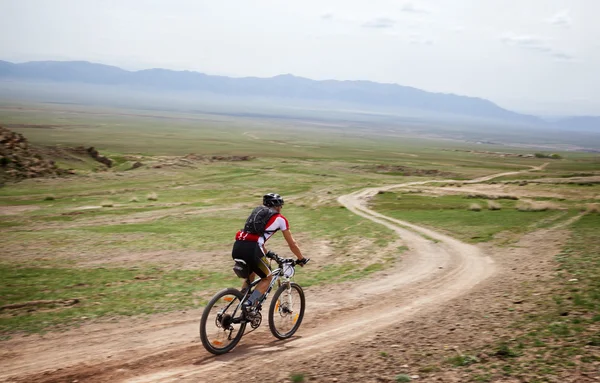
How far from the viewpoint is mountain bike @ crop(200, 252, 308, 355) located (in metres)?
10.4

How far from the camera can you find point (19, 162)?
59312 mm

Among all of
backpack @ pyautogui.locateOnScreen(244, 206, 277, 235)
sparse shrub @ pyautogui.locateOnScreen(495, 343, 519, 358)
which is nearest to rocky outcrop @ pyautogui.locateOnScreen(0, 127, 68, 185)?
backpack @ pyautogui.locateOnScreen(244, 206, 277, 235)

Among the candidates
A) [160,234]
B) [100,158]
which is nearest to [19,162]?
[100,158]

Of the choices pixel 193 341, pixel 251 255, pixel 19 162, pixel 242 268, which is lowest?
pixel 19 162

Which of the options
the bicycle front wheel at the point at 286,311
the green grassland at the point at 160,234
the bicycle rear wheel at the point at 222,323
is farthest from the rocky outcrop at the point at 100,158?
the bicycle rear wheel at the point at 222,323

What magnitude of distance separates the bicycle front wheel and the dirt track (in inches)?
10.6

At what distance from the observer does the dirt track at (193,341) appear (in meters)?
9.60

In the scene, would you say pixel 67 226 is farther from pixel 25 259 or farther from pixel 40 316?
pixel 40 316

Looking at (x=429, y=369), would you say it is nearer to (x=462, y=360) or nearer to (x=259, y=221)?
(x=462, y=360)

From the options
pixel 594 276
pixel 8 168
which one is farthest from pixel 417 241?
pixel 8 168

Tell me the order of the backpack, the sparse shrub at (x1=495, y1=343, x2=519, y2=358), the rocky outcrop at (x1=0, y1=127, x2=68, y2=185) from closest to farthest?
the sparse shrub at (x1=495, y1=343, x2=519, y2=358), the backpack, the rocky outcrop at (x1=0, y1=127, x2=68, y2=185)

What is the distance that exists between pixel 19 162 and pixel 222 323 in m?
58.4

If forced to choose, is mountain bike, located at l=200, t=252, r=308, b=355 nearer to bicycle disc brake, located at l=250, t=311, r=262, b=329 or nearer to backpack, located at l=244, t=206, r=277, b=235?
bicycle disc brake, located at l=250, t=311, r=262, b=329

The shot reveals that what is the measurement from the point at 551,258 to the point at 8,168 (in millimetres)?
57105
